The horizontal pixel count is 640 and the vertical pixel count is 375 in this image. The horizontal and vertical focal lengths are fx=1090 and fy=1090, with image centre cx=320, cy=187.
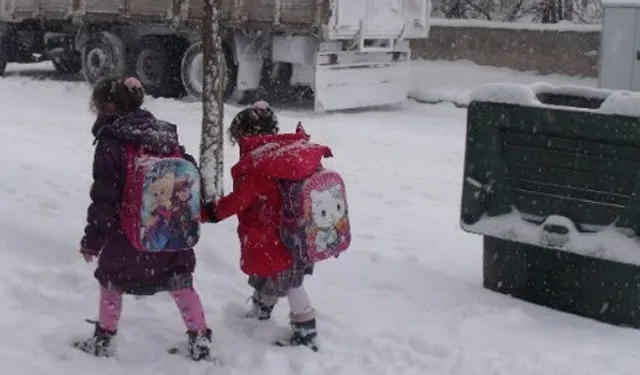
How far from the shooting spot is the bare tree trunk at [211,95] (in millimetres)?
7316

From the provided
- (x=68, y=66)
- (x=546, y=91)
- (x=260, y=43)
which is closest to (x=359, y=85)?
(x=260, y=43)

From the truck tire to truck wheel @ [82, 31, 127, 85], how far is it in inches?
17.4

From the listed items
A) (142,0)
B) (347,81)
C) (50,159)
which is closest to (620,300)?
(50,159)

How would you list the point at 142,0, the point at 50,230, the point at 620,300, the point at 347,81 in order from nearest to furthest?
the point at 620,300 → the point at 50,230 → the point at 347,81 → the point at 142,0

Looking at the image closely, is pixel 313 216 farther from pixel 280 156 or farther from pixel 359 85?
pixel 359 85

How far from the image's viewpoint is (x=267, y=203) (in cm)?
507

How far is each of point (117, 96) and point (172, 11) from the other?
11.6 meters

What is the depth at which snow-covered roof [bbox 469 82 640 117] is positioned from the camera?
213 inches

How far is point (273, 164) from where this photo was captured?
4922 millimetres

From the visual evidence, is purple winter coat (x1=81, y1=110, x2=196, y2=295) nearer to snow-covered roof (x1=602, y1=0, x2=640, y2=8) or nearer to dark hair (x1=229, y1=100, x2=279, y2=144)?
dark hair (x1=229, y1=100, x2=279, y2=144)

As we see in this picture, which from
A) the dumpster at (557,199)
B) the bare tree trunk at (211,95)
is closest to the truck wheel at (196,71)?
the bare tree trunk at (211,95)

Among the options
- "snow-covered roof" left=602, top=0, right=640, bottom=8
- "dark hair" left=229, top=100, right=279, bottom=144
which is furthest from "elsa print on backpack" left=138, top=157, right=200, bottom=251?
"snow-covered roof" left=602, top=0, right=640, bottom=8

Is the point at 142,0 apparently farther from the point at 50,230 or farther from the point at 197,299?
the point at 197,299

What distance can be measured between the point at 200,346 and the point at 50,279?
148 centimetres
